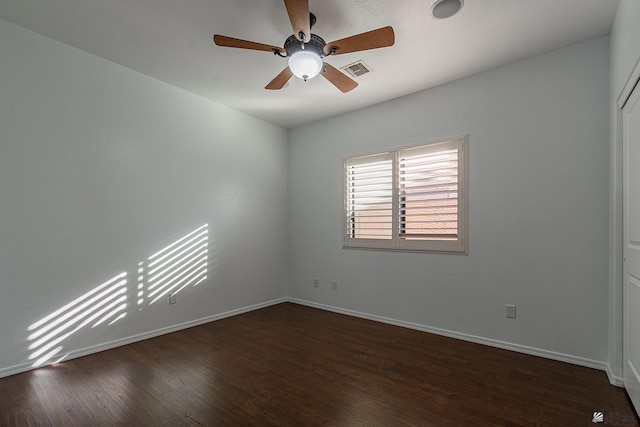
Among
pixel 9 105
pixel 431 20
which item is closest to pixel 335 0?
pixel 431 20

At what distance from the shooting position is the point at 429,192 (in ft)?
11.4

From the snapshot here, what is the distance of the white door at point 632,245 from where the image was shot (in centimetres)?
186

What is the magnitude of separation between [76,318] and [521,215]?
14.2 ft

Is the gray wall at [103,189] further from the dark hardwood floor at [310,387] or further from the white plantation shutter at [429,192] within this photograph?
the white plantation shutter at [429,192]

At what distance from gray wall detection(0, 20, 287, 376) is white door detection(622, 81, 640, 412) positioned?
154 inches

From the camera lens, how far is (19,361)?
2.47 m

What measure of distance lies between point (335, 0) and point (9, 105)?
109 inches

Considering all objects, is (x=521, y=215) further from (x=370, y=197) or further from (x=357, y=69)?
(x=357, y=69)

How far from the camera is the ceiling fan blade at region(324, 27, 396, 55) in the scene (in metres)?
1.97

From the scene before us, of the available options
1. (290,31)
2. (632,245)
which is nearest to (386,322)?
(632,245)

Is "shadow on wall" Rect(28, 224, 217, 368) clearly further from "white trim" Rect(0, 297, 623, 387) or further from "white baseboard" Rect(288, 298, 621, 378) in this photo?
"white baseboard" Rect(288, 298, 621, 378)

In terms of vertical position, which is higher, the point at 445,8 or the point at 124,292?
the point at 445,8

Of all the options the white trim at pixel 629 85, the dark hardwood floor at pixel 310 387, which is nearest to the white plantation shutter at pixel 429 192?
the dark hardwood floor at pixel 310 387

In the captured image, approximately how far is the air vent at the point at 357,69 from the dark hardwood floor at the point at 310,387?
283 cm
